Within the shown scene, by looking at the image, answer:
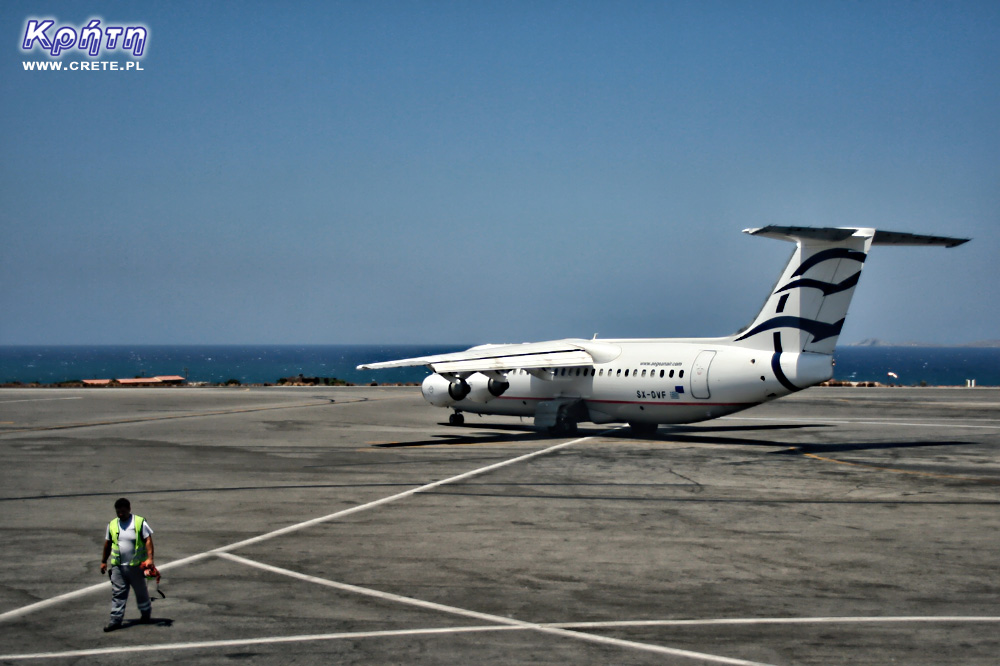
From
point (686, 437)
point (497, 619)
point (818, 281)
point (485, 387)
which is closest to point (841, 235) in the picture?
point (818, 281)

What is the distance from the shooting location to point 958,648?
10312 mm

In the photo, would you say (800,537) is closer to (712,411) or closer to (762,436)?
(712,411)

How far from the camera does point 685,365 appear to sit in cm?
3178

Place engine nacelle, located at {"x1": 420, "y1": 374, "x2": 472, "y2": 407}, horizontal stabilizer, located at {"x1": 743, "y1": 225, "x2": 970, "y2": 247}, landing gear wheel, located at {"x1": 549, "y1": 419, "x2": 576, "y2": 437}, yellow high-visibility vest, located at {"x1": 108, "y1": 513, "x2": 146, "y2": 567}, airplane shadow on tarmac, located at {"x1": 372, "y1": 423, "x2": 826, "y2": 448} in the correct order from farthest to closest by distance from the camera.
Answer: engine nacelle, located at {"x1": 420, "y1": 374, "x2": 472, "y2": 407}, landing gear wheel, located at {"x1": 549, "y1": 419, "x2": 576, "y2": 437}, airplane shadow on tarmac, located at {"x1": 372, "y1": 423, "x2": 826, "y2": 448}, horizontal stabilizer, located at {"x1": 743, "y1": 225, "x2": 970, "y2": 247}, yellow high-visibility vest, located at {"x1": 108, "y1": 513, "x2": 146, "y2": 567}

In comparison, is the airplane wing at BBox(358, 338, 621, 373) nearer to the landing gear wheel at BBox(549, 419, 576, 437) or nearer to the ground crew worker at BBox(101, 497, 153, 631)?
the landing gear wheel at BBox(549, 419, 576, 437)

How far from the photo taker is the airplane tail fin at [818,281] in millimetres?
27516

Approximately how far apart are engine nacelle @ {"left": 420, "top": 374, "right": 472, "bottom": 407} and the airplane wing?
4.16ft

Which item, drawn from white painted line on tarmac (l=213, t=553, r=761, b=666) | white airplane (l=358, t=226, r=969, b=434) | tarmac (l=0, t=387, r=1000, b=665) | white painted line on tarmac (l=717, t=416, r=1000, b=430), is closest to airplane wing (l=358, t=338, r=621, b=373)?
white airplane (l=358, t=226, r=969, b=434)

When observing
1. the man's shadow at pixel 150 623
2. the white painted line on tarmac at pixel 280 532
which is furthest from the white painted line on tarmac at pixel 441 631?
the white painted line on tarmac at pixel 280 532

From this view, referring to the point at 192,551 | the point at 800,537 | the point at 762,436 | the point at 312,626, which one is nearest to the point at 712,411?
the point at 762,436

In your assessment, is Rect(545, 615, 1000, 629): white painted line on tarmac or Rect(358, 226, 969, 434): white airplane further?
Rect(358, 226, 969, 434): white airplane

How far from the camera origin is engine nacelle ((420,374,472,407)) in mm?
38094

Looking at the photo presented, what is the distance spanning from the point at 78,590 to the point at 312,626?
4221 millimetres

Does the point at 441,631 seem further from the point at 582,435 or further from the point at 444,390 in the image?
the point at 444,390
